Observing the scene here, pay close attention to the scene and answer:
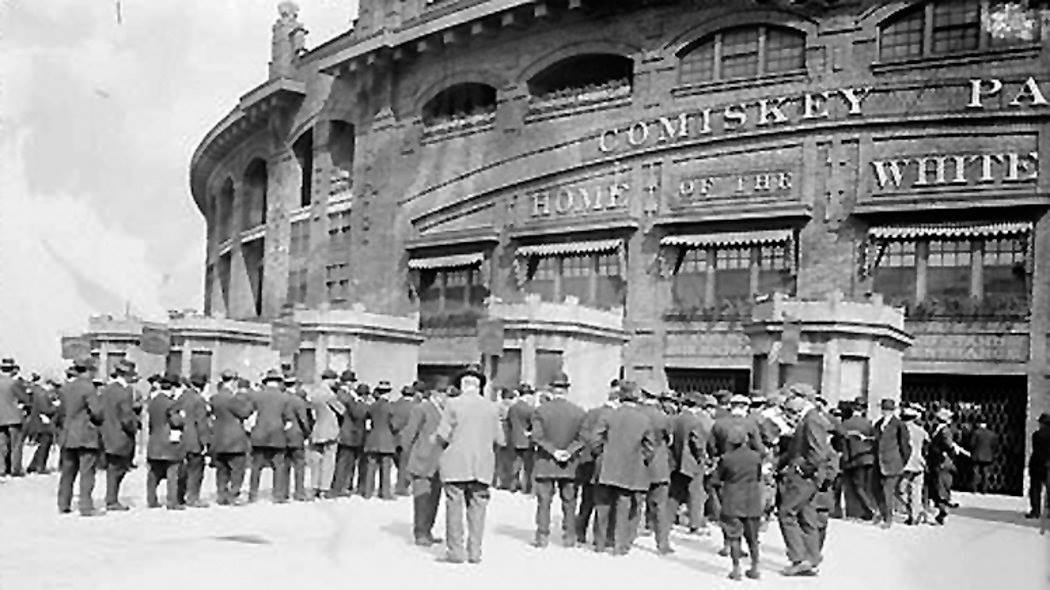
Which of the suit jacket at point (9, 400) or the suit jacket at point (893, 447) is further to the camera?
the suit jacket at point (9, 400)

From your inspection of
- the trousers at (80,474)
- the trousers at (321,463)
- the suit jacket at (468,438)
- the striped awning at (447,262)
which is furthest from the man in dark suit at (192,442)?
the striped awning at (447,262)

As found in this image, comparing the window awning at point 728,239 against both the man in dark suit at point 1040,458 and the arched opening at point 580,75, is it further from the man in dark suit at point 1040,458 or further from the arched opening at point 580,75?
the man in dark suit at point 1040,458

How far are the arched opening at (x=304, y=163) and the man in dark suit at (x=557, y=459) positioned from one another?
2514 cm

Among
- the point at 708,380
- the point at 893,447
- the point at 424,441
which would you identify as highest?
the point at 708,380

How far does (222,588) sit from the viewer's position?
9.02 metres

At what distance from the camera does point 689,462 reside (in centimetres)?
1311

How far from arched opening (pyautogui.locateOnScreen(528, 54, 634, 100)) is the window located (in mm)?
7580

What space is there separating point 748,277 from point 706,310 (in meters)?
1.08

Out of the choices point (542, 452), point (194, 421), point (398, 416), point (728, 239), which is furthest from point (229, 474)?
point (728, 239)

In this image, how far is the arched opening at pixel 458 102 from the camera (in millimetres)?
30156

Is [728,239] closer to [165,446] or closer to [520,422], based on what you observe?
[520,422]

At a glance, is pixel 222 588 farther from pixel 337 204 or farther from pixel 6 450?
pixel 337 204

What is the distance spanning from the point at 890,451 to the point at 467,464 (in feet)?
21.4

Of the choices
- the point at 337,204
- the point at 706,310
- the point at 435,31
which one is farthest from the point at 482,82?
the point at 706,310
